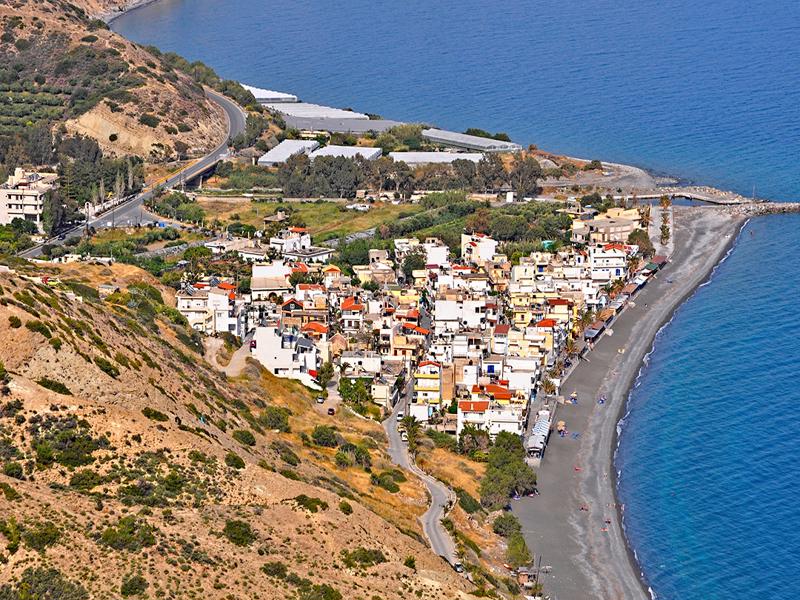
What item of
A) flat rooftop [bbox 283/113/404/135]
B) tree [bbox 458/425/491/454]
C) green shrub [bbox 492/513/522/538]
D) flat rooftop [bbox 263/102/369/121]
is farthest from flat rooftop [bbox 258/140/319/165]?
green shrub [bbox 492/513/522/538]

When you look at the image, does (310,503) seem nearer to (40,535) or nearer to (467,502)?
(40,535)

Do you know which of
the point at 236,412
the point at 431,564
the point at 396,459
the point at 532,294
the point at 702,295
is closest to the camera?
the point at 431,564

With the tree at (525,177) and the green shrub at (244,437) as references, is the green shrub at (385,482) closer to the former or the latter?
the green shrub at (244,437)

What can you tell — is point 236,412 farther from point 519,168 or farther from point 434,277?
point 519,168

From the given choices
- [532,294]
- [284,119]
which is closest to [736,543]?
[532,294]

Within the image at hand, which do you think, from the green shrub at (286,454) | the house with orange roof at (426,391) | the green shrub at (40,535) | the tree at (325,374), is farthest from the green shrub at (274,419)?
the green shrub at (40,535)
